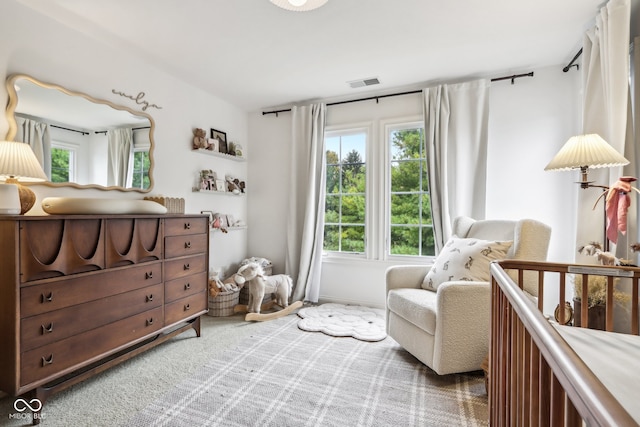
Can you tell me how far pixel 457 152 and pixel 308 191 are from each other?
1.60m

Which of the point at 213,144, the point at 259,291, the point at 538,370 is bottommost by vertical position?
the point at 259,291

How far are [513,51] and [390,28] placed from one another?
113cm

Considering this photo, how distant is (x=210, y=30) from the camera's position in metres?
2.25

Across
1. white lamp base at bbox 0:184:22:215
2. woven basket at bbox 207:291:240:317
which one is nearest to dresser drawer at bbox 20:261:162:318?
white lamp base at bbox 0:184:22:215

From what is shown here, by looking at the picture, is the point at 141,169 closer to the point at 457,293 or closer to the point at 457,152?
the point at 457,293

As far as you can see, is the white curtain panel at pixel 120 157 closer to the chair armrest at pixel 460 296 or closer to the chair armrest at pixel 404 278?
the chair armrest at pixel 404 278

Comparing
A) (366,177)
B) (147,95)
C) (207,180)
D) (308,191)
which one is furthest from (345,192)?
(147,95)

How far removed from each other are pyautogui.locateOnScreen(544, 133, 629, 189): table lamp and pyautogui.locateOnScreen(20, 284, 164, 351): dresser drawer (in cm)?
277

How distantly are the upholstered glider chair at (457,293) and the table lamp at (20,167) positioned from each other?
2358 millimetres

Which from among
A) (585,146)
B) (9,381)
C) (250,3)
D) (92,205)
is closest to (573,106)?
(585,146)

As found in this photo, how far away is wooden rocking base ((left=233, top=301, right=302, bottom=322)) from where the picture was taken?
3016 mm

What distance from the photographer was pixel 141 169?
2697 mm

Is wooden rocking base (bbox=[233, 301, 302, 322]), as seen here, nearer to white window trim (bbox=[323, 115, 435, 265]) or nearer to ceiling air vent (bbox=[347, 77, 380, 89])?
white window trim (bbox=[323, 115, 435, 265])

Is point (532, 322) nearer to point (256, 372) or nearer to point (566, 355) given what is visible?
point (566, 355)
